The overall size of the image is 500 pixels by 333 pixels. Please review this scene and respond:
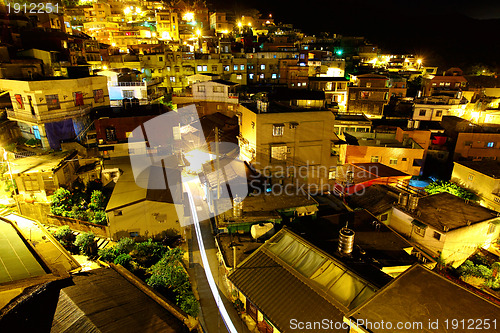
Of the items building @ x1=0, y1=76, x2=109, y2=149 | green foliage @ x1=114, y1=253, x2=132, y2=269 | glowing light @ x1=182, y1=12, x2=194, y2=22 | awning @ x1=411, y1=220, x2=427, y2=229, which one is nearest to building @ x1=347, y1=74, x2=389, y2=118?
awning @ x1=411, y1=220, x2=427, y2=229

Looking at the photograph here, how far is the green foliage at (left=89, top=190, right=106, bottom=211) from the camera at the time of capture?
18.3 m

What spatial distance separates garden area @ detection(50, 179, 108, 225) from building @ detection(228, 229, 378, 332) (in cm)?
1046

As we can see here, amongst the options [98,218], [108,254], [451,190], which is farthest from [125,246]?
[451,190]

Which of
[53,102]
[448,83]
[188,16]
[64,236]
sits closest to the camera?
[64,236]

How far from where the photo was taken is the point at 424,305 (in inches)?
286

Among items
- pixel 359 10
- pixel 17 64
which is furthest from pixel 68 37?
pixel 359 10

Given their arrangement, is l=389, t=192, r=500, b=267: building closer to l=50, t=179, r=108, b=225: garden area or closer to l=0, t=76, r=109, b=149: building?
l=50, t=179, r=108, b=225: garden area

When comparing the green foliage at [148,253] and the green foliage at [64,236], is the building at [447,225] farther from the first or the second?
the green foliage at [64,236]

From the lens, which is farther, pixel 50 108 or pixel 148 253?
pixel 50 108

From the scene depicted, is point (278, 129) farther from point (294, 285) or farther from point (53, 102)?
point (53, 102)

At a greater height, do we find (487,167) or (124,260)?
(487,167)

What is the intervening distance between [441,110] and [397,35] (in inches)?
2468

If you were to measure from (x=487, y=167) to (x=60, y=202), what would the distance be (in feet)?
100

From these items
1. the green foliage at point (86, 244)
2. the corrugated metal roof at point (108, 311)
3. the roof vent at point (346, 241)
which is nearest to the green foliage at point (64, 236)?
the green foliage at point (86, 244)
